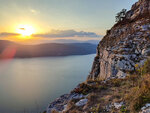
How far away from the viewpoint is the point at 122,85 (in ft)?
20.7

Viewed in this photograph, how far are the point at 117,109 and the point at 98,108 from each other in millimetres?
763

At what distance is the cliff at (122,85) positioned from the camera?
12.2 feet

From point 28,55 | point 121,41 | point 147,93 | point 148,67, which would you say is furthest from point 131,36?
point 28,55

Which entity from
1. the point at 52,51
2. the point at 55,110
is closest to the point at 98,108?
the point at 55,110

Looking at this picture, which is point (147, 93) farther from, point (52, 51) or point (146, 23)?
point (52, 51)

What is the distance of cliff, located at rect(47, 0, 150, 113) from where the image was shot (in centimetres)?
373

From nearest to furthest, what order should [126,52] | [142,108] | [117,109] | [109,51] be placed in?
[142,108]
[117,109]
[126,52]
[109,51]

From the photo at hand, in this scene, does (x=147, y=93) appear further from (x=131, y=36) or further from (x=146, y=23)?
(x=146, y=23)

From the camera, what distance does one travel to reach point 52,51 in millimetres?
192875

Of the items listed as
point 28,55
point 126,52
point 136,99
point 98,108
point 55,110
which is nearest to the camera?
point 136,99

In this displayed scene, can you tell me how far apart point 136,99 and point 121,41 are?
11275 mm

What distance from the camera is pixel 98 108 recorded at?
4.14 m

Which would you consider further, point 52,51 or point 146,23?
point 52,51

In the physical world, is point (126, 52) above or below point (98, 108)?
above
